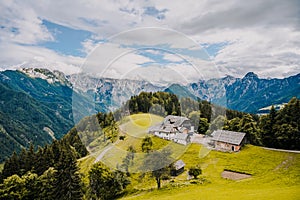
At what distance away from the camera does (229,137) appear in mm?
63125

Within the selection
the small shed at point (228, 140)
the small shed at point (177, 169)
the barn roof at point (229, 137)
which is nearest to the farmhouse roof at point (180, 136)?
the small shed at point (177, 169)

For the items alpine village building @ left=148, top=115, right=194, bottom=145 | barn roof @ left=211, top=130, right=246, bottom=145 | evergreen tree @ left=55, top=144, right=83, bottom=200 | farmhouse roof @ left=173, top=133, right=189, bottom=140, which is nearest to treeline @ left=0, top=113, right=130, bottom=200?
evergreen tree @ left=55, top=144, right=83, bottom=200

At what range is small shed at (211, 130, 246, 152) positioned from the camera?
6134cm

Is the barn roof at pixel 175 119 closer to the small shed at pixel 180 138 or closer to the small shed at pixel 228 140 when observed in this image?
the small shed at pixel 180 138

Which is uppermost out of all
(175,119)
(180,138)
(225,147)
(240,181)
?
(175,119)

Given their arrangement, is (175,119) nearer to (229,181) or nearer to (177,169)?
(229,181)

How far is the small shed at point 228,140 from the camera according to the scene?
61.3 meters

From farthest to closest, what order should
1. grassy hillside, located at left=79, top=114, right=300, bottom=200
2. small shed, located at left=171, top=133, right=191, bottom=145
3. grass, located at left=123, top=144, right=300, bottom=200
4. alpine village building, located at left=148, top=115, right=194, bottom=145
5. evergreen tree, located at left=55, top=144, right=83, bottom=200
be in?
evergreen tree, located at left=55, top=144, right=83, bottom=200 → grass, located at left=123, top=144, right=300, bottom=200 → grassy hillside, located at left=79, top=114, right=300, bottom=200 → small shed, located at left=171, top=133, right=191, bottom=145 → alpine village building, located at left=148, top=115, right=194, bottom=145

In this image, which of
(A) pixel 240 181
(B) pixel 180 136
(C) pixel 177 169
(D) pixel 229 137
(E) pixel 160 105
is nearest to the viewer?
(E) pixel 160 105

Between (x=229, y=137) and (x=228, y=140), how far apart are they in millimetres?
1045

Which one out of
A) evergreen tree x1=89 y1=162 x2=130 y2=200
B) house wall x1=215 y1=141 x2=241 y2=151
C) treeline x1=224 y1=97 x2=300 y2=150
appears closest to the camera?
evergreen tree x1=89 y1=162 x2=130 y2=200

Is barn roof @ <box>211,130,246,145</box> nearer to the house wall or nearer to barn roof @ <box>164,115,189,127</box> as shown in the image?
the house wall

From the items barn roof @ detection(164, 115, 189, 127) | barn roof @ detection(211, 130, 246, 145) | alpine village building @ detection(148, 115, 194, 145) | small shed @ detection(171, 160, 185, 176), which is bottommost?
small shed @ detection(171, 160, 185, 176)

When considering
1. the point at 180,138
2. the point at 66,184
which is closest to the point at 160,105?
the point at 180,138
